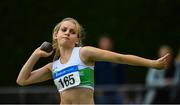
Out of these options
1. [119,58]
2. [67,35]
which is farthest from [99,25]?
[119,58]

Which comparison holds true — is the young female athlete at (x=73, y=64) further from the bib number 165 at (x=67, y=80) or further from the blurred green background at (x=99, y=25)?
the blurred green background at (x=99, y=25)

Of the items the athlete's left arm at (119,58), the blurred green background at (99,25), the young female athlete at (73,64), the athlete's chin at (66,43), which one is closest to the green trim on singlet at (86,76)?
the young female athlete at (73,64)

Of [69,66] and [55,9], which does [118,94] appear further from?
[69,66]

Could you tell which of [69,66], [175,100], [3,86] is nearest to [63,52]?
[69,66]

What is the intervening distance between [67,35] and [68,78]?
400 millimetres

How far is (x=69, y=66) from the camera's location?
7.10 m

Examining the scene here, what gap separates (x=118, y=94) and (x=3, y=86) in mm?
3939

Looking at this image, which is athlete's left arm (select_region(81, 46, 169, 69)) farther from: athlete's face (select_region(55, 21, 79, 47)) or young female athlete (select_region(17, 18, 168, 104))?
athlete's face (select_region(55, 21, 79, 47))

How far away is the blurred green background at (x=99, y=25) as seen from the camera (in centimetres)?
1605

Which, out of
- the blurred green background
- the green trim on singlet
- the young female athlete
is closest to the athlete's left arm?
the young female athlete

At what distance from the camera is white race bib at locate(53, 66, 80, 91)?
23.1 ft

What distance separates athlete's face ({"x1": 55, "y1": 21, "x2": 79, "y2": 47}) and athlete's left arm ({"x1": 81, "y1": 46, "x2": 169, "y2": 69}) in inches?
5.5

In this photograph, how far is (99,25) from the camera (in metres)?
16.3

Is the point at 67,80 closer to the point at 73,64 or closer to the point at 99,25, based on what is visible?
the point at 73,64
